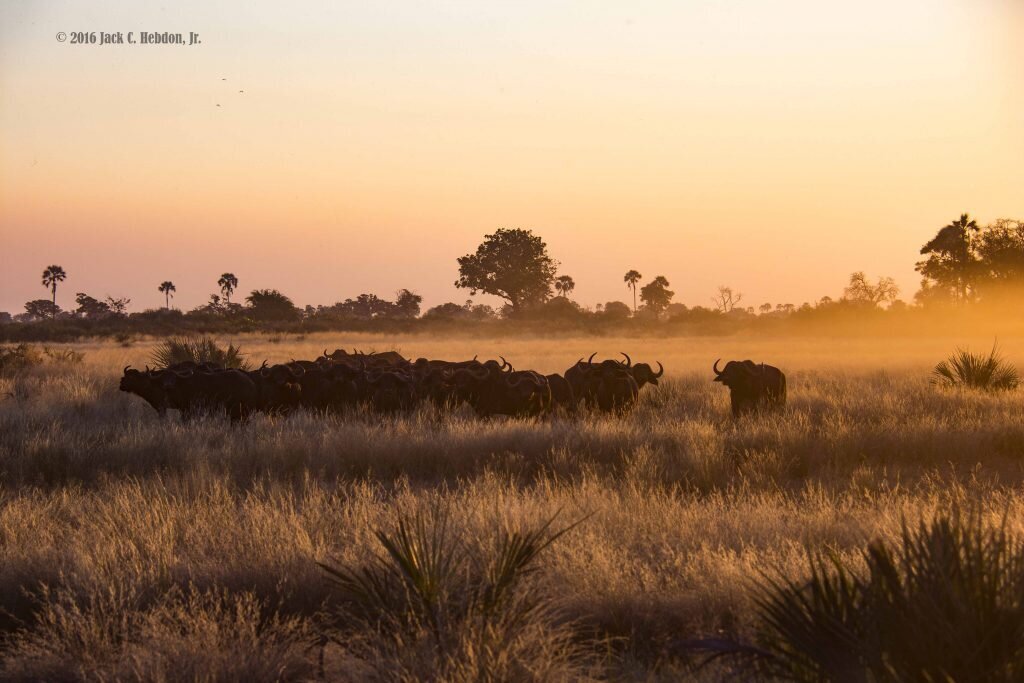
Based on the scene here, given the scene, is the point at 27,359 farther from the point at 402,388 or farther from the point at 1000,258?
the point at 1000,258

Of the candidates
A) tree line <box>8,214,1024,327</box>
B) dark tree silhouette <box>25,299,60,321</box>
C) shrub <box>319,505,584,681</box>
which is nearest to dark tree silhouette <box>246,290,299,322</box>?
tree line <box>8,214,1024,327</box>

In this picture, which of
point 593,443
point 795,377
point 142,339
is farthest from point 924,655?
point 142,339

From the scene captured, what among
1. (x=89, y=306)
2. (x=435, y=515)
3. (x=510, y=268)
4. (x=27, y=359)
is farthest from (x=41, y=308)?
(x=435, y=515)

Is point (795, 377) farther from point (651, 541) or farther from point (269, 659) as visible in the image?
point (269, 659)

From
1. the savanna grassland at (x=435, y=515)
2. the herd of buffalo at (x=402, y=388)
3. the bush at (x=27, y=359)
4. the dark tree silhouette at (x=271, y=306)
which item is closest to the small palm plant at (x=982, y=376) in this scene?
the savanna grassland at (x=435, y=515)

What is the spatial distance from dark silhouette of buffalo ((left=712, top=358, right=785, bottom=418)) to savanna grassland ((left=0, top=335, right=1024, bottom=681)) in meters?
1.02

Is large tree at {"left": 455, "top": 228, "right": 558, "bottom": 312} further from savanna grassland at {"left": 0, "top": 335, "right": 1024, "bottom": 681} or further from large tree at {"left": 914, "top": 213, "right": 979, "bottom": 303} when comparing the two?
savanna grassland at {"left": 0, "top": 335, "right": 1024, "bottom": 681}

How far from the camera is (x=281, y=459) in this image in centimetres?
1100

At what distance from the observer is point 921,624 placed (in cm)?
346

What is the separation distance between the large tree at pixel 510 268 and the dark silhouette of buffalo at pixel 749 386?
66184 millimetres

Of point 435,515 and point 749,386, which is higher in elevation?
point 749,386

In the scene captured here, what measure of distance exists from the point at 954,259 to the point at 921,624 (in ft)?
217

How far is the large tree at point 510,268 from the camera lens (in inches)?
3263

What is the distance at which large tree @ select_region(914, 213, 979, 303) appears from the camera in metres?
61.9
